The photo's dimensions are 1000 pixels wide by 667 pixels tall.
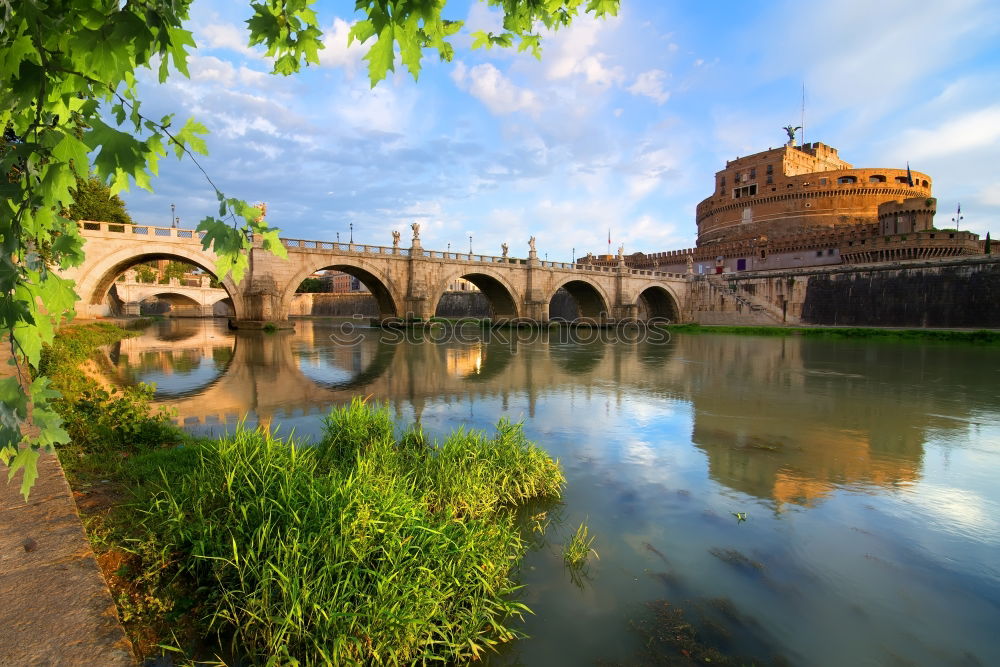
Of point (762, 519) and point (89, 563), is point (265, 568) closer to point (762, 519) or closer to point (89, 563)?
point (89, 563)

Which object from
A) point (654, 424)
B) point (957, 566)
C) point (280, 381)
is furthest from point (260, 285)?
point (957, 566)

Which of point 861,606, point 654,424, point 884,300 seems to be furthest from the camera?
point 884,300

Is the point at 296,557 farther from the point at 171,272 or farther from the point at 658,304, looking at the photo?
the point at 171,272

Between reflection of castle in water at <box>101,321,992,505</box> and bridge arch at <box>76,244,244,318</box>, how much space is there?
625 centimetres

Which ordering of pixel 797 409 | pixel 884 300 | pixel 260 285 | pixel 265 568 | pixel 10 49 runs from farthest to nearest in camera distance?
pixel 884 300 → pixel 260 285 → pixel 797 409 → pixel 265 568 → pixel 10 49

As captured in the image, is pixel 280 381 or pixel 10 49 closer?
pixel 10 49

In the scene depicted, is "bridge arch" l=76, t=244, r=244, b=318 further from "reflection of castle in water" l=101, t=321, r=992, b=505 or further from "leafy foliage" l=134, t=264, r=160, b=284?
"leafy foliage" l=134, t=264, r=160, b=284

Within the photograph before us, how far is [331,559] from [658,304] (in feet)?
185

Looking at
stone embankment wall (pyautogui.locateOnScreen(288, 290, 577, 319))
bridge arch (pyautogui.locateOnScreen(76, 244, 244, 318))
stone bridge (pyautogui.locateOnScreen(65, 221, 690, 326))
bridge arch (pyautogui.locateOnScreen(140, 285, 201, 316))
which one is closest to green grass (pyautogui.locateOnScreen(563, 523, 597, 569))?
stone bridge (pyautogui.locateOnScreen(65, 221, 690, 326))

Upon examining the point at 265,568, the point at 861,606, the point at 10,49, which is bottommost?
the point at 861,606

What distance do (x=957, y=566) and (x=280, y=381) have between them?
13.1m

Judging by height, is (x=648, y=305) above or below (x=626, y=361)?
above

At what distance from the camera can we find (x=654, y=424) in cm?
902

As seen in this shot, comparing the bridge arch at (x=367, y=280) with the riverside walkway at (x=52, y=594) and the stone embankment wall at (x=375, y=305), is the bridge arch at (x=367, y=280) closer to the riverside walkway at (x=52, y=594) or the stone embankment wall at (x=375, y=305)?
the stone embankment wall at (x=375, y=305)
